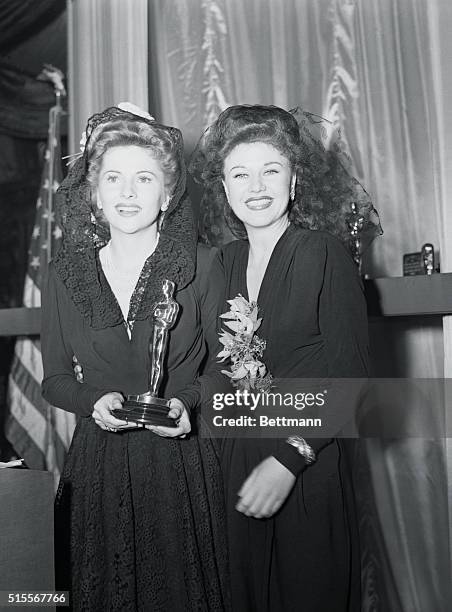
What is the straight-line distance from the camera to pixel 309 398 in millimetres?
1699

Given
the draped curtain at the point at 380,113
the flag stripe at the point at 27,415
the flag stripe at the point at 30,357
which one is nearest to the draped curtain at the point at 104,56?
the draped curtain at the point at 380,113

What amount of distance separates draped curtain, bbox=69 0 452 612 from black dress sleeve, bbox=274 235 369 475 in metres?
0.56

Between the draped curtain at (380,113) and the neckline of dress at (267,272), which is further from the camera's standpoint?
the draped curtain at (380,113)

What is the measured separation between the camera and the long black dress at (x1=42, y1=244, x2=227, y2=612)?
5.49 ft

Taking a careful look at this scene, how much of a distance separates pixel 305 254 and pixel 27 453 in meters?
1.36

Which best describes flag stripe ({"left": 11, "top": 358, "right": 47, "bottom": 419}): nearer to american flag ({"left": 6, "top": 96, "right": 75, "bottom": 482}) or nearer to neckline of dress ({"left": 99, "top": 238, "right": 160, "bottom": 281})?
american flag ({"left": 6, "top": 96, "right": 75, "bottom": 482})

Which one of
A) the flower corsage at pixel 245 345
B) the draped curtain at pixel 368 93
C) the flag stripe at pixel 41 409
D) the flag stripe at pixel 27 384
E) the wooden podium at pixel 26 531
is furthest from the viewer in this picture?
the flag stripe at pixel 27 384

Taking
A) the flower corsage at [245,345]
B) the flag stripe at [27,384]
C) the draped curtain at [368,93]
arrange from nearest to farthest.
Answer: the flower corsage at [245,345], the draped curtain at [368,93], the flag stripe at [27,384]

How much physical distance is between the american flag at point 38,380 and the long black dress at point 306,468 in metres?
0.95

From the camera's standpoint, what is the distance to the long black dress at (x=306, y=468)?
1.64 m

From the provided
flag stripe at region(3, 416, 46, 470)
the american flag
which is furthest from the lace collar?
flag stripe at region(3, 416, 46, 470)

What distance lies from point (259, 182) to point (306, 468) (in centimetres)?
64

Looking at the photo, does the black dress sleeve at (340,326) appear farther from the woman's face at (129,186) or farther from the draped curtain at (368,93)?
the draped curtain at (368,93)

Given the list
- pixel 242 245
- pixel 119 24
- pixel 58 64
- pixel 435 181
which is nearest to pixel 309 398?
pixel 242 245
